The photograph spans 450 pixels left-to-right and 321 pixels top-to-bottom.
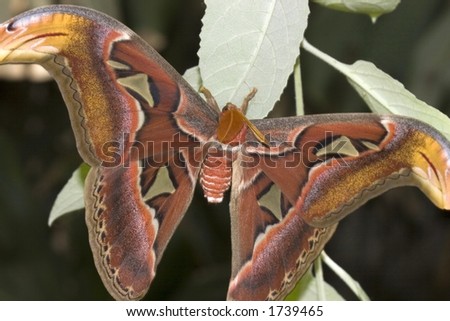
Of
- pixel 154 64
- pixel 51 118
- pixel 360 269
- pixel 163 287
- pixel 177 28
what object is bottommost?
pixel 360 269

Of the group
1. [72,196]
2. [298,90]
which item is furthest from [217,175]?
[72,196]

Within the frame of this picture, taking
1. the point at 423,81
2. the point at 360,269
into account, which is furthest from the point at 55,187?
the point at 423,81

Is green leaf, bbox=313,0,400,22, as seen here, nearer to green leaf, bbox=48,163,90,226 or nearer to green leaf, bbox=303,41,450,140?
green leaf, bbox=303,41,450,140

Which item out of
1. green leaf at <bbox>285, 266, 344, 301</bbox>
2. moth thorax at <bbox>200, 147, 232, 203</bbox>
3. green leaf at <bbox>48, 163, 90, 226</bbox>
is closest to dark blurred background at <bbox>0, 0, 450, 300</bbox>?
green leaf at <bbox>48, 163, 90, 226</bbox>

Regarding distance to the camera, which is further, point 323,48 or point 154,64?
point 323,48

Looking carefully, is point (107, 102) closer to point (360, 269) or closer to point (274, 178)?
point (274, 178)

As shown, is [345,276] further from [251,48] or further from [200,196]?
[200,196]

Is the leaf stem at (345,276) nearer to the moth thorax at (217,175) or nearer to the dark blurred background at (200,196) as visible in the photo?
the moth thorax at (217,175)
